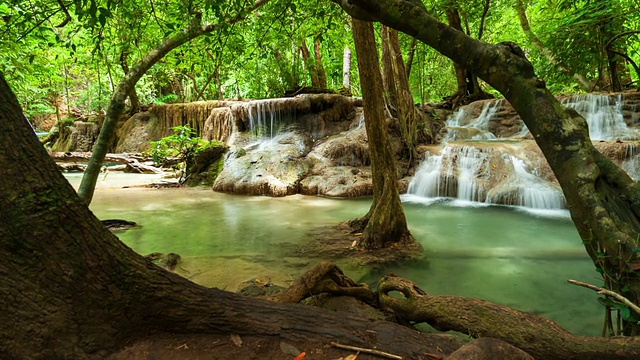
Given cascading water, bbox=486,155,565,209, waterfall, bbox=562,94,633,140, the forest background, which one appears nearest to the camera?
the forest background

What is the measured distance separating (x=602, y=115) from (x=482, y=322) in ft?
37.8

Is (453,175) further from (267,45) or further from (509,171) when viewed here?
(267,45)

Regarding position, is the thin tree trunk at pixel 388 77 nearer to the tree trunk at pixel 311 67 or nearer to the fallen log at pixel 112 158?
the tree trunk at pixel 311 67

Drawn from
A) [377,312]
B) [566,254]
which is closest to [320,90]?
[566,254]

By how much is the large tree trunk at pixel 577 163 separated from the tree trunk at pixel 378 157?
267cm

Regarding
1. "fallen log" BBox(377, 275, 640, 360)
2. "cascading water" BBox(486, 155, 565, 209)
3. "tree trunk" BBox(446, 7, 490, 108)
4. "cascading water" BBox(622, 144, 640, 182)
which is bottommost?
"fallen log" BBox(377, 275, 640, 360)

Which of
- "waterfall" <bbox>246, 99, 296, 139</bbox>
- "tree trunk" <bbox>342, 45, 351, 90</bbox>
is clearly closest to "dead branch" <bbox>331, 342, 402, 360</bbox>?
"waterfall" <bbox>246, 99, 296, 139</bbox>

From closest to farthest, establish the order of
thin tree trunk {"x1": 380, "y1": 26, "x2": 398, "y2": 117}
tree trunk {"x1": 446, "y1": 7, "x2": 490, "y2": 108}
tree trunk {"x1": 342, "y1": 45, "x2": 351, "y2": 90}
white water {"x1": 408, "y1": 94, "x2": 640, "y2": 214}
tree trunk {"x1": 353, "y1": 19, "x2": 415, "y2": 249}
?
tree trunk {"x1": 353, "y1": 19, "x2": 415, "y2": 249}, white water {"x1": 408, "y1": 94, "x2": 640, "y2": 214}, thin tree trunk {"x1": 380, "y1": 26, "x2": 398, "y2": 117}, tree trunk {"x1": 446, "y1": 7, "x2": 490, "y2": 108}, tree trunk {"x1": 342, "y1": 45, "x2": 351, "y2": 90}

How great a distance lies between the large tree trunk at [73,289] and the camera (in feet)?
4.31

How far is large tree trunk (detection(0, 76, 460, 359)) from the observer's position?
1.31m

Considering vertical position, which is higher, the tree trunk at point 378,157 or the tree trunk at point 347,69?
the tree trunk at point 347,69

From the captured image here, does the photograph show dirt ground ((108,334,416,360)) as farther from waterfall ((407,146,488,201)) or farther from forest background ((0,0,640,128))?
waterfall ((407,146,488,201))

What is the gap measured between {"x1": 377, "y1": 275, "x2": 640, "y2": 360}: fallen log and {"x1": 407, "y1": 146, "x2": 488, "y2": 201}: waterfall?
680cm

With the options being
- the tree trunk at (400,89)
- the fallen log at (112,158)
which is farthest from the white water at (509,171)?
the fallen log at (112,158)
